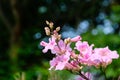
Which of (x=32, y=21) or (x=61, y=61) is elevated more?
(x=32, y=21)

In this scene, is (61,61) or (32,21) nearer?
(61,61)

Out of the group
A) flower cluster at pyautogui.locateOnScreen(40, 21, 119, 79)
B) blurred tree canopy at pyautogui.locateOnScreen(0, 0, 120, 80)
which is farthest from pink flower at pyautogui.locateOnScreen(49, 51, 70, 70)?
blurred tree canopy at pyautogui.locateOnScreen(0, 0, 120, 80)

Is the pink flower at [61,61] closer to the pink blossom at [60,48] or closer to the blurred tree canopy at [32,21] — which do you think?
the pink blossom at [60,48]

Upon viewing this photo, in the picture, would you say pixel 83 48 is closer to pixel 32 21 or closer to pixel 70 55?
pixel 70 55

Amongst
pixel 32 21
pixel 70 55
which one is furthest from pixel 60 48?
pixel 32 21

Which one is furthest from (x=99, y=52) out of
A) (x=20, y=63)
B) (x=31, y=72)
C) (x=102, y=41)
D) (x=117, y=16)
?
(x=20, y=63)

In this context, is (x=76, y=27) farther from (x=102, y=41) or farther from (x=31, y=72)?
(x=102, y=41)
